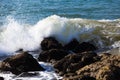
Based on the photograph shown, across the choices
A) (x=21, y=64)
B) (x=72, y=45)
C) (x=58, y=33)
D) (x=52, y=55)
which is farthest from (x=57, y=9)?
(x=21, y=64)

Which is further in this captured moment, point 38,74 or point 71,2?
point 71,2

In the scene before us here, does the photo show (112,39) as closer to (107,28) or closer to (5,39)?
(107,28)

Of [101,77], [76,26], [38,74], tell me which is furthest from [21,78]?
[76,26]

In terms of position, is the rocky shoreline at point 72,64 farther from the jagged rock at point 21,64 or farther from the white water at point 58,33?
the white water at point 58,33

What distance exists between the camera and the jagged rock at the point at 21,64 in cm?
1512

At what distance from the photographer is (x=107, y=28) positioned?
72.2ft

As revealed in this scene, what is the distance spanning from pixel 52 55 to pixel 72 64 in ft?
6.11

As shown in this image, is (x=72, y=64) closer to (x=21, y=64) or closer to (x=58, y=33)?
(x=21, y=64)

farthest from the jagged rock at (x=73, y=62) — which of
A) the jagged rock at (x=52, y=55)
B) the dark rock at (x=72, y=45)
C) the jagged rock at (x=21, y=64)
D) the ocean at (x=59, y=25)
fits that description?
the dark rock at (x=72, y=45)

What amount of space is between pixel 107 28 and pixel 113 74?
29.2ft

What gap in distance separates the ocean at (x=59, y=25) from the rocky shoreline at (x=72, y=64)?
597 millimetres

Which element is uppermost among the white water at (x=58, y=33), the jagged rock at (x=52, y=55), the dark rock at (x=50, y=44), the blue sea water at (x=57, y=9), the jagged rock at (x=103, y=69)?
the jagged rock at (x=103, y=69)

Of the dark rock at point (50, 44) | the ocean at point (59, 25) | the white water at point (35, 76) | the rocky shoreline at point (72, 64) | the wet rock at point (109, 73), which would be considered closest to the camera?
the wet rock at point (109, 73)

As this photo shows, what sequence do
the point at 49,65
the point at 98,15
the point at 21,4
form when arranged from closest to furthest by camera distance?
the point at 49,65
the point at 98,15
the point at 21,4
